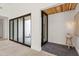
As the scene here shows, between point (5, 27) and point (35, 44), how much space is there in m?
6.25

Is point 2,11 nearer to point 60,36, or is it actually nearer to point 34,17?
point 34,17

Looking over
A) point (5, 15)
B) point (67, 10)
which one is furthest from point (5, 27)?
point (67, 10)

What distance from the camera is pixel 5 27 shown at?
30.9ft

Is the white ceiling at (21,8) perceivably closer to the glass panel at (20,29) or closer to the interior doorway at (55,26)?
the glass panel at (20,29)

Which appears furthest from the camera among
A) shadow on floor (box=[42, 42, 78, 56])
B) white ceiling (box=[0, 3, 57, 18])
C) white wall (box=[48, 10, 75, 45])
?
white wall (box=[48, 10, 75, 45])

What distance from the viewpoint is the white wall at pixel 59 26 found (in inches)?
214

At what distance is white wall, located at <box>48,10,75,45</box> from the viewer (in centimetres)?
543

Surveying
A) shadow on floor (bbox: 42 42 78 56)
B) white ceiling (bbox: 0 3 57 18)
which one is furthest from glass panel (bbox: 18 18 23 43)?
shadow on floor (bbox: 42 42 78 56)

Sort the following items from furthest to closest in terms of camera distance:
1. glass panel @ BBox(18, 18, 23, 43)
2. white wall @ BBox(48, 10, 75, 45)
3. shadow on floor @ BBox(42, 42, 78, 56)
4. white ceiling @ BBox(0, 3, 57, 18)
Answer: glass panel @ BBox(18, 18, 23, 43) → white wall @ BBox(48, 10, 75, 45) → white ceiling @ BBox(0, 3, 57, 18) → shadow on floor @ BBox(42, 42, 78, 56)

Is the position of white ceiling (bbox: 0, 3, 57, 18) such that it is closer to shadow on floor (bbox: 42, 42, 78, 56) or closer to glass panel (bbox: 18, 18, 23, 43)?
glass panel (bbox: 18, 18, 23, 43)

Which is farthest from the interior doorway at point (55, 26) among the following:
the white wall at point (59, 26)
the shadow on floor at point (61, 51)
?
the shadow on floor at point (61, 51)

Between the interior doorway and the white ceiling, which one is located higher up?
the white ceiling

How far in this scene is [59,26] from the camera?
5.91 meters

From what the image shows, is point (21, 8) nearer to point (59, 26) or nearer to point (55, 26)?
point (55, 26)
